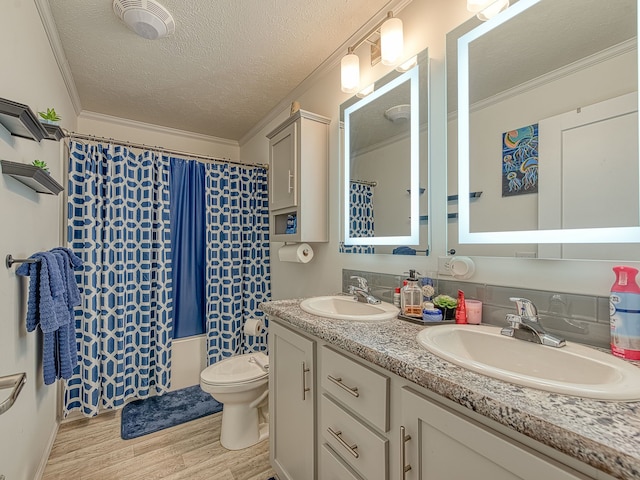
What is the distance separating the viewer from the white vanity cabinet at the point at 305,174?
1.91 meters

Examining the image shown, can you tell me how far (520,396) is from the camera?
1.94ft

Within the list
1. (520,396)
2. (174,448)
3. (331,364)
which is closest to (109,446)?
(174,448)

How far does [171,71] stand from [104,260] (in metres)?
1.41

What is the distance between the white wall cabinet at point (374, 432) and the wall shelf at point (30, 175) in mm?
1148

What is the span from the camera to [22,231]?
4.36 ft

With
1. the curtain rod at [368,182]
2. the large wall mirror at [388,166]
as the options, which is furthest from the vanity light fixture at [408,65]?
the curtain rod at [368,182]

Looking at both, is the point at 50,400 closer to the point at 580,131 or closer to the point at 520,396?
the point at 520,396

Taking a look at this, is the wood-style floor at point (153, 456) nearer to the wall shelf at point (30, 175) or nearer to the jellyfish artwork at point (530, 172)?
the wall shelf at point (30, 175)

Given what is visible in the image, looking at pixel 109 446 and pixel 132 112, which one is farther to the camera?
pixel 132 112

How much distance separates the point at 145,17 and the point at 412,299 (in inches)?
73.1

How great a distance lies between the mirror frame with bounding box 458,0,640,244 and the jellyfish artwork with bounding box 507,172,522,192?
0.49ft

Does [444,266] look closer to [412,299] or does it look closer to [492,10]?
[412,299]

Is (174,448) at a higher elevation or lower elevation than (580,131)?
lower

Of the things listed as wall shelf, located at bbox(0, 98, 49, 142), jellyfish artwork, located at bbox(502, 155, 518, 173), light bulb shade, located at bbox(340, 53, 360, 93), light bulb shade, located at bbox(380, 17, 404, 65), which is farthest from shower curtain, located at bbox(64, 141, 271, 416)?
jellyfish artwork, located at bbox(502, 155, 518, 173)
